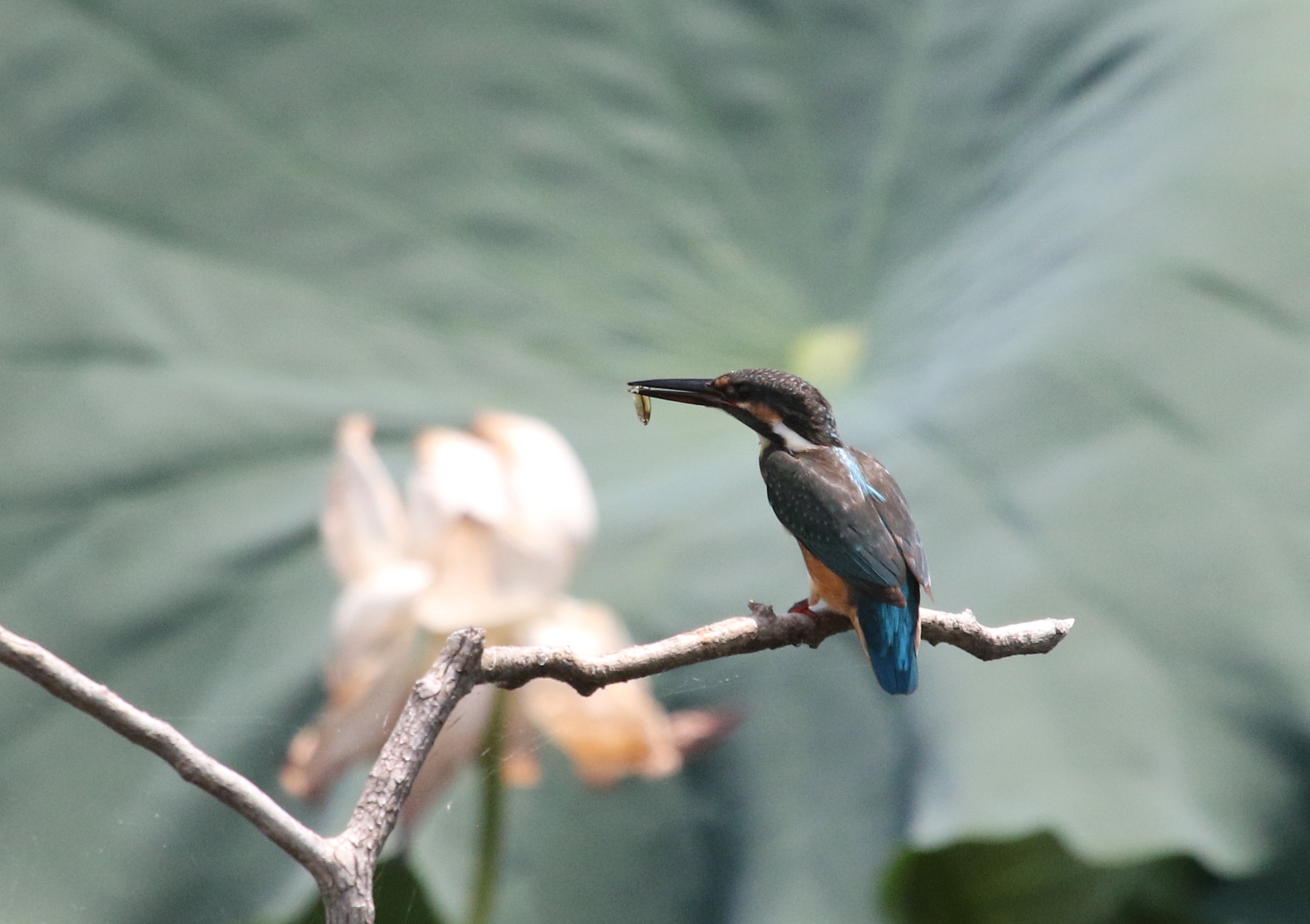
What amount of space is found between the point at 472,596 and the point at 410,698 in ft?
0.72

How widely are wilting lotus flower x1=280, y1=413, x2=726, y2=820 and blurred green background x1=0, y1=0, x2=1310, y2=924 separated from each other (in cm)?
15

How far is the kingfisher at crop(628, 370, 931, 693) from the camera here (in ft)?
0.94

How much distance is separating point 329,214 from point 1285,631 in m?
0.75

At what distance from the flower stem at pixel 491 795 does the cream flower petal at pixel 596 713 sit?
0.11 ft

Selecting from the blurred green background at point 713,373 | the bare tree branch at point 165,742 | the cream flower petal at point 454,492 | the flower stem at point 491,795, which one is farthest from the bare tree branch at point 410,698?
the blurred green background at point 713,373

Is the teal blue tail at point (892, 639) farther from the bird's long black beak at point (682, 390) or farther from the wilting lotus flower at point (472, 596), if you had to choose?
the wilting lotus flower at point (472, 596)

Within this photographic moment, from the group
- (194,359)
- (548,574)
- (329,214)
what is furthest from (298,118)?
(548,574)

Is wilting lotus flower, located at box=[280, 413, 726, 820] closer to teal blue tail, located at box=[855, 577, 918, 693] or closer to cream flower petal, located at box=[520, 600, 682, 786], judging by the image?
cream flower petal, located at box=[520, 600, 682, 786]

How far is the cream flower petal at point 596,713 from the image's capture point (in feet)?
1.51

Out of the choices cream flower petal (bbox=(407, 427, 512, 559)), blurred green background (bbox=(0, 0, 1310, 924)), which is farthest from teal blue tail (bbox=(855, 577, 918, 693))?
blurred green background (bbox=(0, 0, 1310, 924))

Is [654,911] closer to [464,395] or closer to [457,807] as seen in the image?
[457,807]

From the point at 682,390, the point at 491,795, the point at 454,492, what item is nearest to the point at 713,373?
the point at 454,492

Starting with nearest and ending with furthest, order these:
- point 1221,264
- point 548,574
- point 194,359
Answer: point 548,574
point 1221,264
point 194,359

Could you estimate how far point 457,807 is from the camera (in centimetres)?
75
